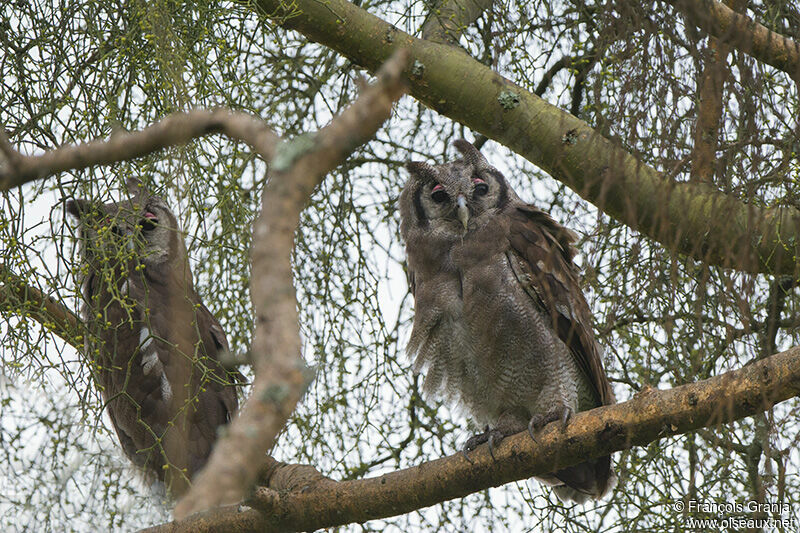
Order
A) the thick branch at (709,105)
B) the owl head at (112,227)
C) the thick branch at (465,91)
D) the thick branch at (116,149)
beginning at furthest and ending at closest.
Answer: the thick branch at (465,91) < the owl head at (112,227) < the thick branch at (709,105) < the thick branch at (116,149)

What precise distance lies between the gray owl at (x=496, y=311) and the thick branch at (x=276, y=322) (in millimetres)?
2264

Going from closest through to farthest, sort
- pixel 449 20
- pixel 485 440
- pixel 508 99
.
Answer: pixel 508 99, pixel 485 440, pixel 449 20

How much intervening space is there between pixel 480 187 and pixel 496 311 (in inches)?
21.4

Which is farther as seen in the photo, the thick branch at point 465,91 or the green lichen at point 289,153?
the thick branch at point 465,91

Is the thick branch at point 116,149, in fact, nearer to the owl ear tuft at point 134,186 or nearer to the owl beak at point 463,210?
the owl ear tuft at point 134,186

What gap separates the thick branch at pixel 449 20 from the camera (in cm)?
297

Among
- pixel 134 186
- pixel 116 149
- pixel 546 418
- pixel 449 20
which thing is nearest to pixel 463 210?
pixel 449 20

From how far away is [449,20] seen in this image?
3.11 metres

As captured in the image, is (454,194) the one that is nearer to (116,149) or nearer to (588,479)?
(588,479)

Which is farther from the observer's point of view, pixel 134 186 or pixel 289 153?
pixel 134 186

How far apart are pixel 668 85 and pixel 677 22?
0.16 metres

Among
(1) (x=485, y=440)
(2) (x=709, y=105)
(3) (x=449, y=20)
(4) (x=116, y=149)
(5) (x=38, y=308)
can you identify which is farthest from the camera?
(3) (x=449, y=20)

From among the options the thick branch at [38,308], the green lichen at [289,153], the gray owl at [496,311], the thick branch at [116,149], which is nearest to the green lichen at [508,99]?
the gray owl at [496,311]

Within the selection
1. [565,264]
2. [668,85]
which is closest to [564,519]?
[565,264]
